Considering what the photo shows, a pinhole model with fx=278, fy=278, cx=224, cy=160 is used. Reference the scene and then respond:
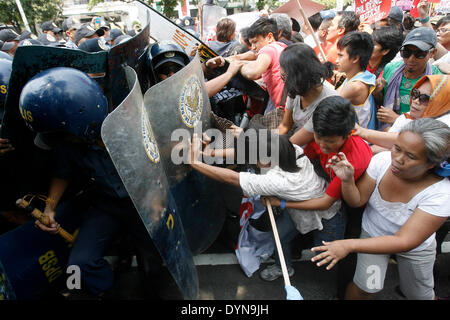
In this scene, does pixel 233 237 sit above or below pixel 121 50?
below

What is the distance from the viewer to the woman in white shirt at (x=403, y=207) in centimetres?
153

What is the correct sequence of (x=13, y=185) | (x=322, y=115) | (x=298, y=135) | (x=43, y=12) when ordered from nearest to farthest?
(x=322, y=115), (x=13, y=185), (x=298, y=135), (x=43, y=12)

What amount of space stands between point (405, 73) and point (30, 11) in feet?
107

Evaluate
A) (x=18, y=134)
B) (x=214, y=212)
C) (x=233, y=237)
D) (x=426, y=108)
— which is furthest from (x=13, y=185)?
(x=426, y=108)

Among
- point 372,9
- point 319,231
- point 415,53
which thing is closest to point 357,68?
point 415,53

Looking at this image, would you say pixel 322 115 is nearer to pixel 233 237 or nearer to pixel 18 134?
pixel 233 237

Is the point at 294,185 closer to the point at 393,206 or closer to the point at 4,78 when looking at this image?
the point at 393,206

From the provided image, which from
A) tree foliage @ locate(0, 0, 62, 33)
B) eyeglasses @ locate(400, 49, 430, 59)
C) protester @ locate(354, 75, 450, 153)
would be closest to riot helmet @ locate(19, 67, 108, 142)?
protester @ locate(354, 75, 450, 153)

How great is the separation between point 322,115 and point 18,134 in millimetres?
2017

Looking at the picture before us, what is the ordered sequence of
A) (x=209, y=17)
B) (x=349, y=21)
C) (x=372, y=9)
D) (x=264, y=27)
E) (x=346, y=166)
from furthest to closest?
(x=209, y=17), (x=372, y=9), (x=349, y=21), (x=264, y=27), (x=346, y=166)

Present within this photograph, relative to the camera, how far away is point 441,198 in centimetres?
156

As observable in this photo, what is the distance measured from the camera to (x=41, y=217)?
1.83 meters

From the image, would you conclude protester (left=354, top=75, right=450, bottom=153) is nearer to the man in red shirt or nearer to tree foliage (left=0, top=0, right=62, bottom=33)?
the man in red shirt

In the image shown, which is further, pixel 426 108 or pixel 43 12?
pixel 43 12
